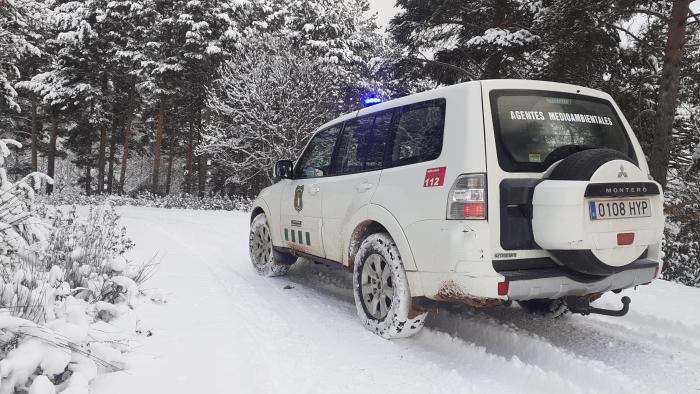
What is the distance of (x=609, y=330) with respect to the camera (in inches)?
160

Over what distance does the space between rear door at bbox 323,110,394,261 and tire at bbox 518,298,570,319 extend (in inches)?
76.1

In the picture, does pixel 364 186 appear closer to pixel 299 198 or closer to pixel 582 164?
pixel 299 198

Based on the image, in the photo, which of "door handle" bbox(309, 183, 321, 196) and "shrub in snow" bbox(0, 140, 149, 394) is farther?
"door handle" bbox(309, 183, 321, 196)

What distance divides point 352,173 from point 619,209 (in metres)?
2.30

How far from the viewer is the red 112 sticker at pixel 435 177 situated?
329 centimetres

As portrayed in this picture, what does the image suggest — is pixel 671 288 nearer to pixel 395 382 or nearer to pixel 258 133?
pixel 395 382

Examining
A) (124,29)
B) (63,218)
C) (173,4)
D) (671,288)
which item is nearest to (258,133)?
(173,4)

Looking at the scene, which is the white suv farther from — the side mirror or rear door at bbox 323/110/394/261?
the side mirror

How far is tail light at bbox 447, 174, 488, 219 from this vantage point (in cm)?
309

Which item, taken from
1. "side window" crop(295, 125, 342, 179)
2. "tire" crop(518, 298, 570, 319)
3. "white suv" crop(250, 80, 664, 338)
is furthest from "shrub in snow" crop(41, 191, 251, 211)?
"white suv" crop(250, 80, 664, 338)

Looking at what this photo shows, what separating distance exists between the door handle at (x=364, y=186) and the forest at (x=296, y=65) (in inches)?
153

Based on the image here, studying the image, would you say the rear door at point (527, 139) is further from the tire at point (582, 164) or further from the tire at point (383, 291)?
the tire at point (383, 291)

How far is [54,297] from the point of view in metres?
3.00

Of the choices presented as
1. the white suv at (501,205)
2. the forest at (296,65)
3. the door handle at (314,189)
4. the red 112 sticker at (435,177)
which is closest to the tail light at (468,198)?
the white suv at (501,205)
